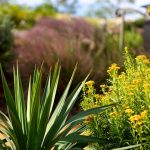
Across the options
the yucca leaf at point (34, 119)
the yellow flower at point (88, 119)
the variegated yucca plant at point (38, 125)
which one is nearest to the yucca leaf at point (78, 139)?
the variegated yucca plant at point (38, 125)

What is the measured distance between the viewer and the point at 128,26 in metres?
31.0

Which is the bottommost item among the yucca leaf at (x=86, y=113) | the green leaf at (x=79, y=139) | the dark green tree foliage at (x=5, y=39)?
Result: the green leaf at (x=79, y=139)

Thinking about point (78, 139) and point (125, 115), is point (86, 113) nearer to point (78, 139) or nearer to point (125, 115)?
point (78, 139)

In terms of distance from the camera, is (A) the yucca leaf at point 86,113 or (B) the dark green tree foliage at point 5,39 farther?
(B) the dark green tree foliage at point 5,39

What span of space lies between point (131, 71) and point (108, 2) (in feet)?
156

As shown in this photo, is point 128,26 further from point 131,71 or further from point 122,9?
point 131,71

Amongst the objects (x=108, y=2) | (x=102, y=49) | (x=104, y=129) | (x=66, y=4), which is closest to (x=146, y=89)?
(x=104, y=129)

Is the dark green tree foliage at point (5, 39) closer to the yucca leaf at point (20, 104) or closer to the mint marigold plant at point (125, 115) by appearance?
the yucca leaf at point (20, 104)

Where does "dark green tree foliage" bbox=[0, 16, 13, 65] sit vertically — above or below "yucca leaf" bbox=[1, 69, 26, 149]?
above

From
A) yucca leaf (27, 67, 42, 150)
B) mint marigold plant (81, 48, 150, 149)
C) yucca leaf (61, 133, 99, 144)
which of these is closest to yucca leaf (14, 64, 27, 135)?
yucca leaf (27, 67, 42, 150)

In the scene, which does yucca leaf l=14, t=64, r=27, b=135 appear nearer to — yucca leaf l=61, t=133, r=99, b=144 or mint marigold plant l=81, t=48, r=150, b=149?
yucca leaf l=61, t=133, r=99, b=144

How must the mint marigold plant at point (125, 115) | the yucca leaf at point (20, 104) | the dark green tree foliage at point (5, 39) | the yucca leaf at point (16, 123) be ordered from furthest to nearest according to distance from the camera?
the dark green tree foliage at point (5, 39) < the yucca leaf at point (20, 104) < the yucca leaf at point (16, 123) < the mint marigold plant at point (125, 115)

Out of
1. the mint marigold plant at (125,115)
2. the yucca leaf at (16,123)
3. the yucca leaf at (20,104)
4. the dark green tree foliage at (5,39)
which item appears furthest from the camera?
the dark green tree foliage at (5,39)

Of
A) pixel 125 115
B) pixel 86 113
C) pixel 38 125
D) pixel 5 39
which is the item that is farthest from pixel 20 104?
pixel 5 39
